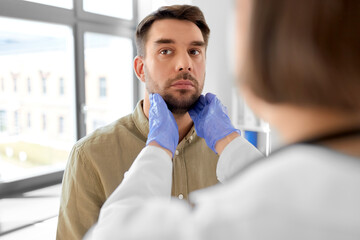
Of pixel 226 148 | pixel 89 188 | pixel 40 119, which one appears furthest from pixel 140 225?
pixel 40 119

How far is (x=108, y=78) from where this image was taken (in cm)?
324

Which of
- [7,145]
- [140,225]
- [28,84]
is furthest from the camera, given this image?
[28,84]

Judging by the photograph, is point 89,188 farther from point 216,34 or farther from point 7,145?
point 216,34

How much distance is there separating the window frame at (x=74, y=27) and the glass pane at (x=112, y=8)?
0.13ft

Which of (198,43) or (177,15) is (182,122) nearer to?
(198,43)

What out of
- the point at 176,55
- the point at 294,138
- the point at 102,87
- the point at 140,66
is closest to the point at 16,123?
the point at 102,87

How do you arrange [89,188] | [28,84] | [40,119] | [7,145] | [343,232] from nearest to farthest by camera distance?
[343,232] → [89,188] → [7,145] → [28,84] → [40,119]

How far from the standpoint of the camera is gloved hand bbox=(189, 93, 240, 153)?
0.99m

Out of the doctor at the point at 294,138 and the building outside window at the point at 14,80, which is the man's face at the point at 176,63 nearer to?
the doctor at the point at 294,138

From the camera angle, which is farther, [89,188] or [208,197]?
[89,188]

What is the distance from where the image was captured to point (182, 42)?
1.26 m

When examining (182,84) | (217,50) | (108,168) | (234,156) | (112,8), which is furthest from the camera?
(112,8)

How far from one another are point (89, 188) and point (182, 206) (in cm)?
77

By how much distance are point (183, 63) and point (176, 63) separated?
32 mm
